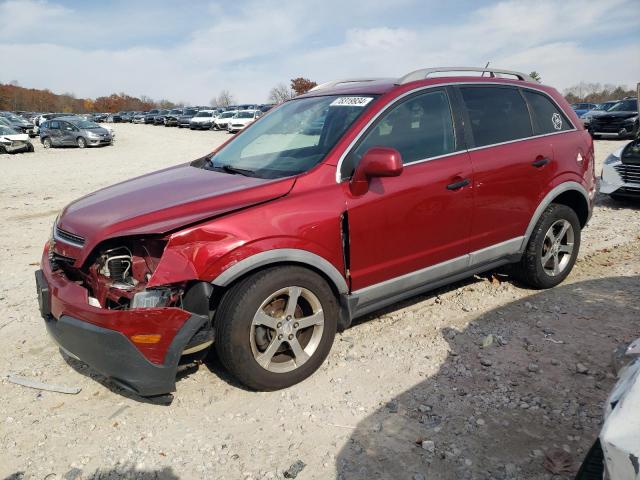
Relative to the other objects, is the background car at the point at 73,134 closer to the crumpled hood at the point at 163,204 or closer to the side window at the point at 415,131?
the crumpled hood at the point at 163,204

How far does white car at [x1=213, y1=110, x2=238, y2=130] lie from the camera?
115 feet

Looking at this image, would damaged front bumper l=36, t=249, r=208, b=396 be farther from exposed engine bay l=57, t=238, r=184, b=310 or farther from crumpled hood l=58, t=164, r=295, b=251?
crumpled hood l=58, t=164, r=295, b=251

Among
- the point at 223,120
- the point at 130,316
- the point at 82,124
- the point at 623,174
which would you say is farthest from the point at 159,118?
the point at 130,316

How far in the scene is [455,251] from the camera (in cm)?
371

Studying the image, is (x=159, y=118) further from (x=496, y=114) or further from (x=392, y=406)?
(x=392, y=406)

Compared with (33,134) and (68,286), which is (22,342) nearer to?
(68,286)

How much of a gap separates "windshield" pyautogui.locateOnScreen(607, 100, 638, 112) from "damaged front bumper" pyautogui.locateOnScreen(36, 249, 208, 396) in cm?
2177

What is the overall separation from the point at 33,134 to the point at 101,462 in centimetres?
3799

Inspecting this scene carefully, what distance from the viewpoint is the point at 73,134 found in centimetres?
2383

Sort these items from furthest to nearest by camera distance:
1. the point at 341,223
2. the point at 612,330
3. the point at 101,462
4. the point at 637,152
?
the point at 637,152 < the point at 612,330 < the point at 341,223 < the point at 101,462

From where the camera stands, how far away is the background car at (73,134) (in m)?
23.6

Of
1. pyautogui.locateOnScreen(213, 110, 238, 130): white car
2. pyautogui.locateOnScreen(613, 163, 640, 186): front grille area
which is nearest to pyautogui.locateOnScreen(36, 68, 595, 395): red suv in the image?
pyautogui.locateOnScreen(613, 163, 640, 186): front grille area

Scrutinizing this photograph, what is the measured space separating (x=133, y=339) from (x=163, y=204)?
820 millimetres

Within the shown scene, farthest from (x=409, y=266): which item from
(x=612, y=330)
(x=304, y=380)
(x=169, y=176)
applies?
(x=169, y=176)
